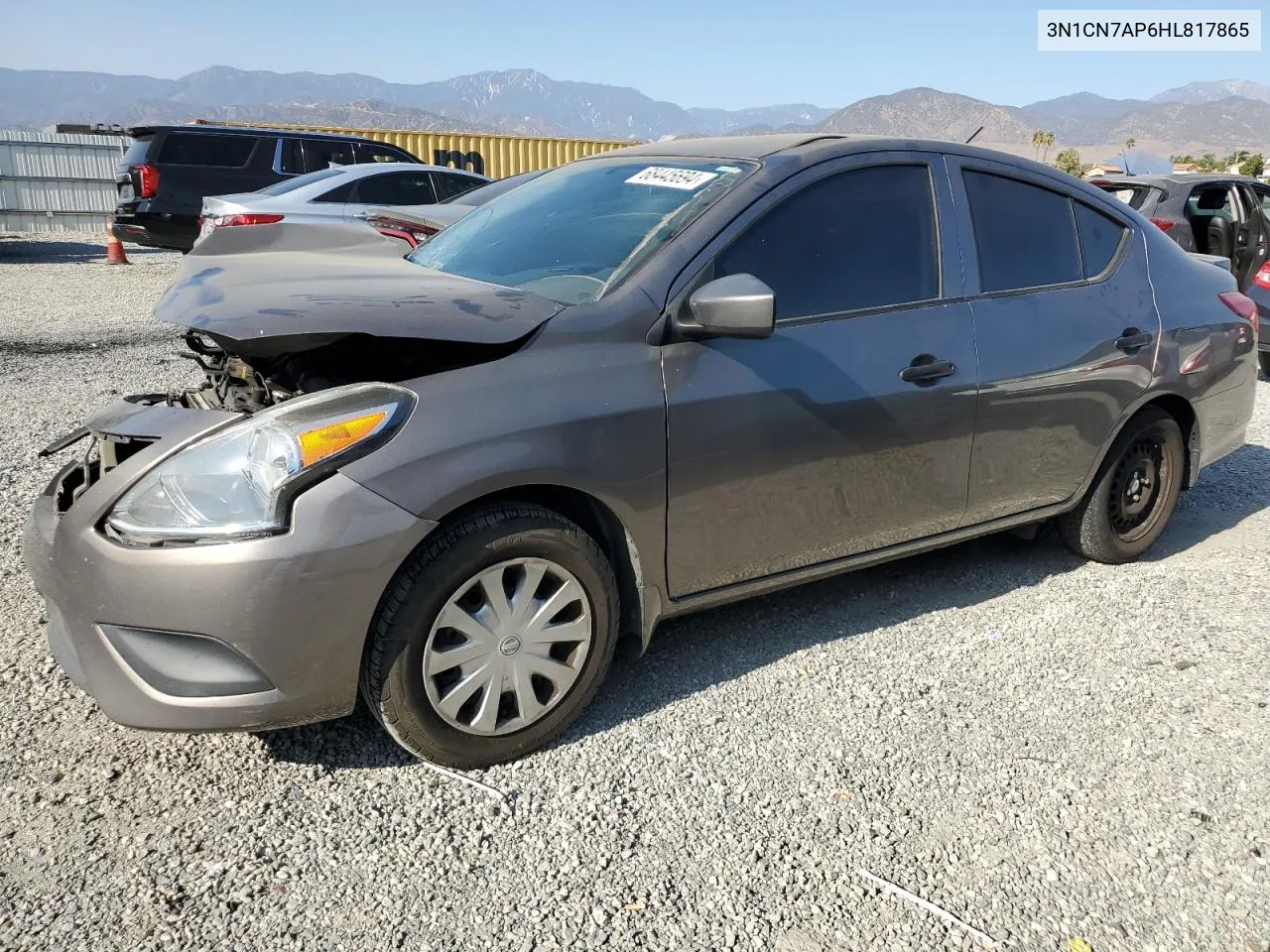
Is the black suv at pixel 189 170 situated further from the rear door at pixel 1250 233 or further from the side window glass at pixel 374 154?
the rear door at pixel 1250 233

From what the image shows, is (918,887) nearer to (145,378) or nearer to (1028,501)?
(1028,501)

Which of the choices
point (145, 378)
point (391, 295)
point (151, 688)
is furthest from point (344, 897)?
point (145, 378)

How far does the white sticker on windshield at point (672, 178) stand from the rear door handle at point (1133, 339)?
184 cm

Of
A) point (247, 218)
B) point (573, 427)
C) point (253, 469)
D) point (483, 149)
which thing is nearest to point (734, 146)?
point (573, 427)

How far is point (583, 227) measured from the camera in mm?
3281

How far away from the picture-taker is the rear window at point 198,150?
13.8 m

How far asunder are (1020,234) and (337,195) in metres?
8.30

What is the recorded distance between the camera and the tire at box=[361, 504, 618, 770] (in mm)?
2467

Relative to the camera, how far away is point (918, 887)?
2.31 metres

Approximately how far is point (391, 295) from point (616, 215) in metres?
0.91

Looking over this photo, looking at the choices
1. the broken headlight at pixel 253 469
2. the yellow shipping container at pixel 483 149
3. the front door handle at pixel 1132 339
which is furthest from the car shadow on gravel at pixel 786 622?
the yellow shipping container at pixel 483 149

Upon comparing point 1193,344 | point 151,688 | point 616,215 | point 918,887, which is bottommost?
point 918,887

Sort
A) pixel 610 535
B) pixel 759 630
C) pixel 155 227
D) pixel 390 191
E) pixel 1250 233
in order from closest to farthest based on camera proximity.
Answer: pixel 610 535
pixel 759 630
pixel 1250 233
pixel 390 191
pixel 155 227

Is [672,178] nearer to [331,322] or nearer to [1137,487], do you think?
[331,322]
